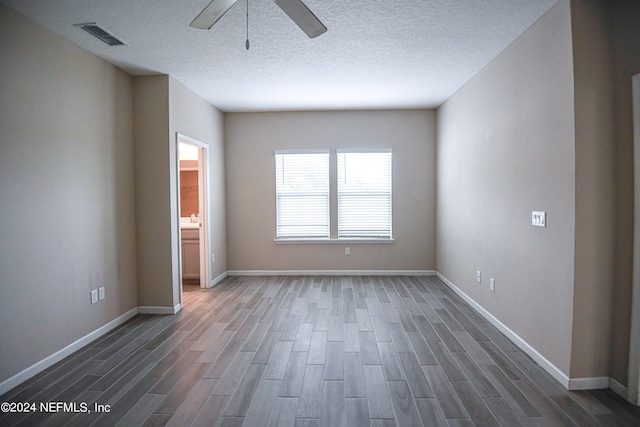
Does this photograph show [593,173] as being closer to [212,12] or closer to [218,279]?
[212,12]

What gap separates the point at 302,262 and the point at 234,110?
2810 mm

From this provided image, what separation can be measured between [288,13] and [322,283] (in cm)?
394

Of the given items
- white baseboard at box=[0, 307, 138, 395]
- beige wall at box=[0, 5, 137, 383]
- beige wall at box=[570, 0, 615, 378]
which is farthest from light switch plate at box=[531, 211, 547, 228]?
white baseboard at box=[0, 307, 138, 395]

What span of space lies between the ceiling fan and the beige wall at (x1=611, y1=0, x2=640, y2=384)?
195cm

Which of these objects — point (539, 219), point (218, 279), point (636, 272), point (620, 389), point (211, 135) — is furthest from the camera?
point (218, 279)

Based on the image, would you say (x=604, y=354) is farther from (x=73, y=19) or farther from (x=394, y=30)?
(x=73, y=19)

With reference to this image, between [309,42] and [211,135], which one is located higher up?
[309,42]

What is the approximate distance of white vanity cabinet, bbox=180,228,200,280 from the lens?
5324 millimetres

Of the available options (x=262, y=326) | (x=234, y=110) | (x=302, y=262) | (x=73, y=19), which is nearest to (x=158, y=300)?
(x=262, y=326)

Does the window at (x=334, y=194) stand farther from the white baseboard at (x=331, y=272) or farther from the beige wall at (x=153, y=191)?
the beige wall at (x=153, y=191)

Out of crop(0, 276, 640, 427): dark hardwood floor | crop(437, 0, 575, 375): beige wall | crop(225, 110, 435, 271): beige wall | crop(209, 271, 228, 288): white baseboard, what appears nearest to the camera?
crop(0, 276, 640, 427): dark hardwood floor

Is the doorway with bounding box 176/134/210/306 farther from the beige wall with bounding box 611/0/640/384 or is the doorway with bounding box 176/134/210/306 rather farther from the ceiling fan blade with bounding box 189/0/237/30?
the beige wall with bounding box 611/0/640/384

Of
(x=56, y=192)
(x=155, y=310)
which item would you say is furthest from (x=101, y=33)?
(x=155, y=310)

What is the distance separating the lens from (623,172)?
2.16 metres
